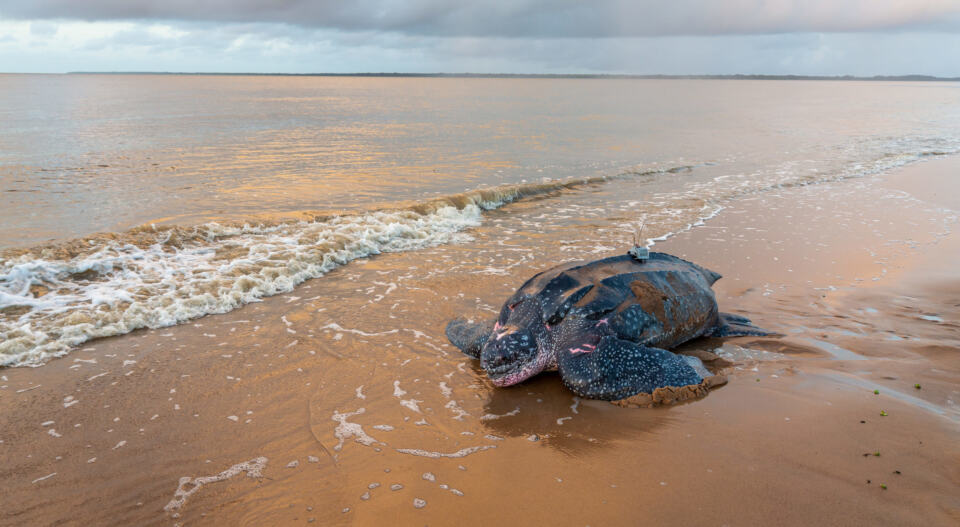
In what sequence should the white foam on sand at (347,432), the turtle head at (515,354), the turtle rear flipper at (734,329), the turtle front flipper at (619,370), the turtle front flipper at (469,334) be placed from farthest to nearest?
the turtle rear flipper at (734,329)
the turtle front flipper at (469,334)
the turtle head at (515,354)
the turtle front flipper at (619,370)
the white foam on sand at (347,432)

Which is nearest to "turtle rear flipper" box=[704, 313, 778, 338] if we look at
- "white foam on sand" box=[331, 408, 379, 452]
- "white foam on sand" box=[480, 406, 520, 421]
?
"white foam on sand" box=[480, 406, 520, 421]

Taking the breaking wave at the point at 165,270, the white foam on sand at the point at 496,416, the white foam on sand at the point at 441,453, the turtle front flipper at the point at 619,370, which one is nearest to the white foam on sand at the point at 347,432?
the white foam on sand at the point at 441,453

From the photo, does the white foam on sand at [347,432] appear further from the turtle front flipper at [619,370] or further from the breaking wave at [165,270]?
the breaking wave at [165,270]

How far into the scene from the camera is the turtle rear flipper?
508cm

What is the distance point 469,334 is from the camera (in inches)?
198

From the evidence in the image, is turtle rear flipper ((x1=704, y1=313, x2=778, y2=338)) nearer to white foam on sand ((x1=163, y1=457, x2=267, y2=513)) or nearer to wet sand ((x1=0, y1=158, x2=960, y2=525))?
wet sand ((x1=0, y1=158, x2=960, y2=525))

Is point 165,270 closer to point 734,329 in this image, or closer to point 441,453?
point 441,453

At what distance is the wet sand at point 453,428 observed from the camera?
9.53 ft

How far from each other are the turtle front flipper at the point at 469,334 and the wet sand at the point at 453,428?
12 cm

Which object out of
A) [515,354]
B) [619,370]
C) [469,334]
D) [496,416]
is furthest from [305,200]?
[619,370]

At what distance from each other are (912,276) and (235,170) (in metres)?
15.1

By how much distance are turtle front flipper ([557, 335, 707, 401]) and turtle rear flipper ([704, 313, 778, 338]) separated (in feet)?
3.44

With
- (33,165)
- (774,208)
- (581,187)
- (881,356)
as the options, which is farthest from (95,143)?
(881,356)

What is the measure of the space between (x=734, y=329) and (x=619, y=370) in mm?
1780
